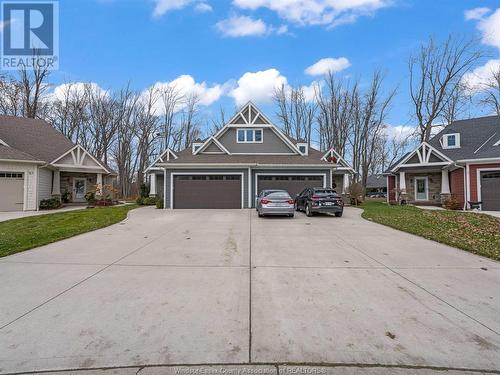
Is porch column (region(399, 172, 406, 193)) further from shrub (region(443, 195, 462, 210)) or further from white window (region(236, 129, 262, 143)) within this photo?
white window (region(236, 129, 262, 143))

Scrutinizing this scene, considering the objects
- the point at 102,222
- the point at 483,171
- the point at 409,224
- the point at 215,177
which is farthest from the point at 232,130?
the point at 483,171

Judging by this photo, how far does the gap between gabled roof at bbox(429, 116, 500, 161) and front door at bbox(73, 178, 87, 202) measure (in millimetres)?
29447

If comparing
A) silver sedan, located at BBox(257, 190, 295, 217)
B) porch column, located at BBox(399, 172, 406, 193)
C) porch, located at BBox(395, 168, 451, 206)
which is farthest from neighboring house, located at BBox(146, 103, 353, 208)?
porch, located at BBox(395, 168, 451, 206)

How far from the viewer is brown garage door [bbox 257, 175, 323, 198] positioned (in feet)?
69.6

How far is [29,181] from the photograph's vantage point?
62.3 ft

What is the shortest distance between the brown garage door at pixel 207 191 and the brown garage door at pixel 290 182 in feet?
6.20

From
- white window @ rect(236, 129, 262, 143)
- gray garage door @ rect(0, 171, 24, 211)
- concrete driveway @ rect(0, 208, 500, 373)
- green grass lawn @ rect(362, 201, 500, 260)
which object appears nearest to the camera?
concrete driveway @ rect(0, 208, 500, 373)

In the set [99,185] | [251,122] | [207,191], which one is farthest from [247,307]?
[99,185]

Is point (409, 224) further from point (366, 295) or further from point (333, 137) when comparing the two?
point (333, 137)

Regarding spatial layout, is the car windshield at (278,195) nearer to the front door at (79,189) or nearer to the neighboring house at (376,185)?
the front door at (79,189)

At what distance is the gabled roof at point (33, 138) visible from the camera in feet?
71.3

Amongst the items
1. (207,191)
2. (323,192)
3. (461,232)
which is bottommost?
(461,232)

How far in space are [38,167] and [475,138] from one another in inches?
1257

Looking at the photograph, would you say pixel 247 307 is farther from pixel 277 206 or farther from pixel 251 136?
pixel 251 136
